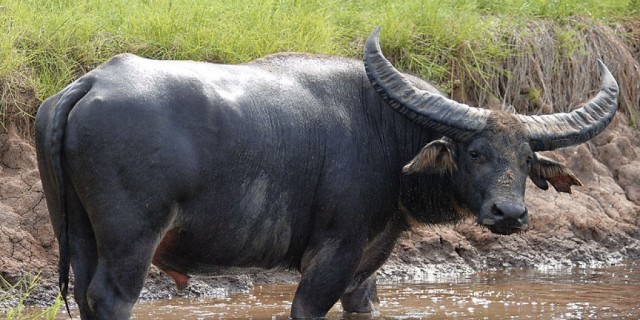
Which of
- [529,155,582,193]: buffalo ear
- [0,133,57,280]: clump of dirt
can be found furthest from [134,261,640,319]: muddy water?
[529,155,582,193]: buffalo ear

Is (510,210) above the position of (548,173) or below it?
below

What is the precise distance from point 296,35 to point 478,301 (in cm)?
342

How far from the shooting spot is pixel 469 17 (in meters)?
12.1

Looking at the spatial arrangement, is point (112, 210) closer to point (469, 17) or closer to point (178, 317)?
point (178, 317)

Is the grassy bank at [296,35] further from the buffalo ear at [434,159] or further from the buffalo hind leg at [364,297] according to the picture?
the buffalo ear at [434,159]

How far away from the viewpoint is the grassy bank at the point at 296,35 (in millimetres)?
9906

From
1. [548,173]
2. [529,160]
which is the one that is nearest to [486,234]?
[548,173]

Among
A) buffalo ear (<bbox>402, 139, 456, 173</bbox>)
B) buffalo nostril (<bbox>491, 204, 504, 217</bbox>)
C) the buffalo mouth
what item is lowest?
the buffalo mouth

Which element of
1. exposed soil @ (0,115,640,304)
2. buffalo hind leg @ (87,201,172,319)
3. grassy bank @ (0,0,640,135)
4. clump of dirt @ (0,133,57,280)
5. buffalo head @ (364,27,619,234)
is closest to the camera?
buffalo hind leg @ (87,201,172,319)

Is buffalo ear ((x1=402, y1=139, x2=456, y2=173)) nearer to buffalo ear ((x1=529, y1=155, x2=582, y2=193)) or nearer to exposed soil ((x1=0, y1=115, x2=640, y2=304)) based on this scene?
buffalo ear ((x1=529, y1=155, x2=582, y2=193))

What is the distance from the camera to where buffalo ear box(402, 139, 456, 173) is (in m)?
7.45

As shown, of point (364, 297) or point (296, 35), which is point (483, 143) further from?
point (296, 35)

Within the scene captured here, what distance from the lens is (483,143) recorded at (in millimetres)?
7367

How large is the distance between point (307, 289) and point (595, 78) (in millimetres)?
6236
